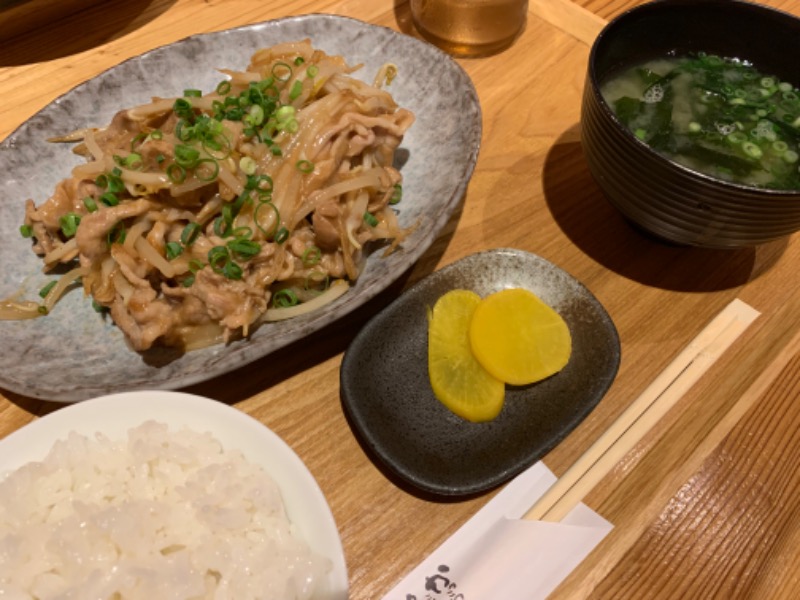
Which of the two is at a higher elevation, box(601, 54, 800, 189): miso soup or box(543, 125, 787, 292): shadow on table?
box(601, 54, 800, 189): miso soup

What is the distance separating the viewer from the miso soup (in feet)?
6.45

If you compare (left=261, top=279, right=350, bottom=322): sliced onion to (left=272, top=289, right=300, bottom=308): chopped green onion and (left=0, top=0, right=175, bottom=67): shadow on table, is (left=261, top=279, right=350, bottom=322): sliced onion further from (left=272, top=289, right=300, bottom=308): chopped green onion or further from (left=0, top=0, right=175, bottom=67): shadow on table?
(left=0, top=0, right=175, bottom=67): shadow on table

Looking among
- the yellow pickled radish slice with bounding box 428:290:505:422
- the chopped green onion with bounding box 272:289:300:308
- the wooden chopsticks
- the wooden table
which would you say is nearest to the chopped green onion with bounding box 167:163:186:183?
the chopped green onion with bounding box 272:289:300:308

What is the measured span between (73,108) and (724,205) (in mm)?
2190

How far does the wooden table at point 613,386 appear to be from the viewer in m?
1.61

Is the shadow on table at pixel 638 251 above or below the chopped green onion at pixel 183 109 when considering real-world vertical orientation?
below

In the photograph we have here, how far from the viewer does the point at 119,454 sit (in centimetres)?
144

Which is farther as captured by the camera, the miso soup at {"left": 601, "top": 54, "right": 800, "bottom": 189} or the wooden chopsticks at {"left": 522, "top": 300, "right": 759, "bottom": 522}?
the miso soup at {"left": 601, "top": 54, "right": 800, "bottom": 189}

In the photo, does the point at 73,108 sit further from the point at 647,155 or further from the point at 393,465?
the point at 647,155

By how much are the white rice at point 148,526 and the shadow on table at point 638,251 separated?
4.80 ft

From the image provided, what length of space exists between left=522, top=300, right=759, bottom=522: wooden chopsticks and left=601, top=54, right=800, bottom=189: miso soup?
0.47m

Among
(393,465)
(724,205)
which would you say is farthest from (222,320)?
(724,205)

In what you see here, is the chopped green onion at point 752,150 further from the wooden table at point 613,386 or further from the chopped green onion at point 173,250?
the chopped green onion at point 173,250

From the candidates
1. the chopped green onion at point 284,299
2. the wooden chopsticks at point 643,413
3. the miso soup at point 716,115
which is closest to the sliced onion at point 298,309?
the chopped green onion at point 284,299
